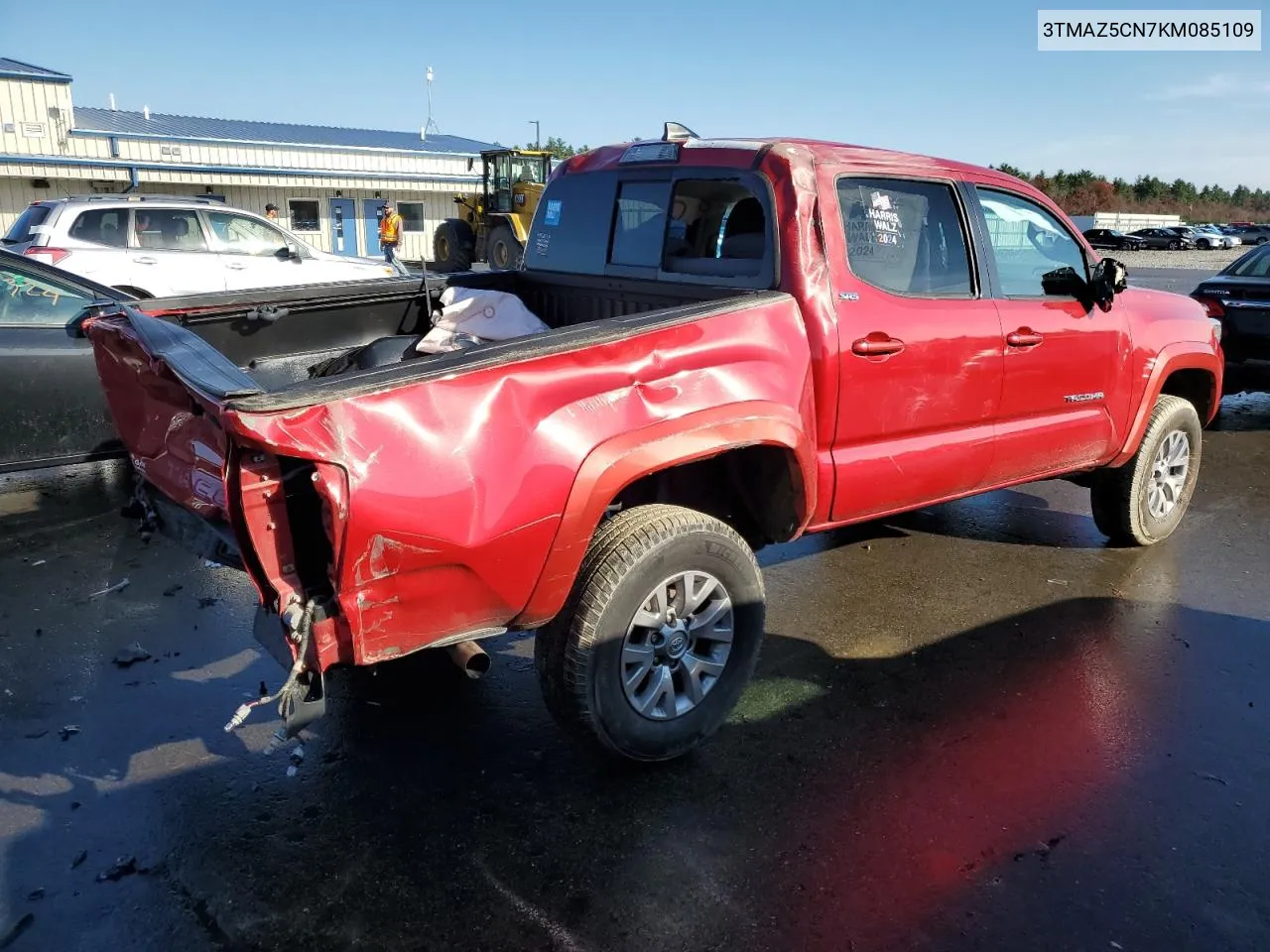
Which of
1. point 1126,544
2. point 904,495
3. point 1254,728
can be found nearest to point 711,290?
point 904,495

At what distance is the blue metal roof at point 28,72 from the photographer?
24.8 meters

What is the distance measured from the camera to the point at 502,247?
23.0 meters

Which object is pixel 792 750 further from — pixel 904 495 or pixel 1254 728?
pixel 1254 728

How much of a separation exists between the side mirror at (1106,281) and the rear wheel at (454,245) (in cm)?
1108

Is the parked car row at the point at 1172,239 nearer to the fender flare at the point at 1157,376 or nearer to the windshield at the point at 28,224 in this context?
the fender flare at the point at 1157,376

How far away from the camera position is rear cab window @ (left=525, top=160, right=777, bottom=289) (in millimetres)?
3824

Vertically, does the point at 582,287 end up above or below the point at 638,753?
above

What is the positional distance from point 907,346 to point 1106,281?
1.53 m

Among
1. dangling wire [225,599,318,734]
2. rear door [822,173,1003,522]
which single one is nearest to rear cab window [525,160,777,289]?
rear door [822,173,1003,522]

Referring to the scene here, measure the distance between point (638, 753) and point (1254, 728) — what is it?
2.38 metres

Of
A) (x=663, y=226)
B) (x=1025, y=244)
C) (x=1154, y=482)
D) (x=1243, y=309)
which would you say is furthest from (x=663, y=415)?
(x=1243, y=309)

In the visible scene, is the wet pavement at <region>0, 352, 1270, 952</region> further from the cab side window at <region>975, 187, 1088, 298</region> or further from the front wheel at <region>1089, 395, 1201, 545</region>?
the cab side window at <region>975, 187, 1088, 298</region>

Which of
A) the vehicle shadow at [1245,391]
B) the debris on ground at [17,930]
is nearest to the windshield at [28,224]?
the debris on ground at [17,930]

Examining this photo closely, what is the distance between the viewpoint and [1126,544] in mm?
5594
